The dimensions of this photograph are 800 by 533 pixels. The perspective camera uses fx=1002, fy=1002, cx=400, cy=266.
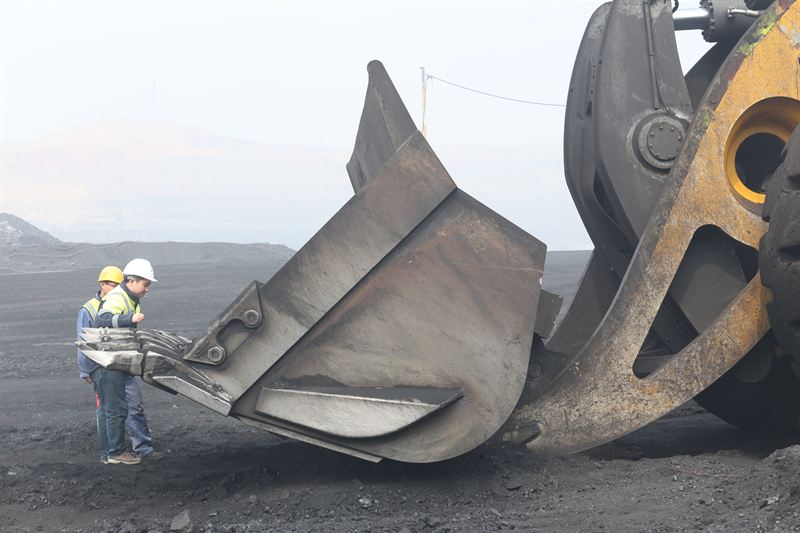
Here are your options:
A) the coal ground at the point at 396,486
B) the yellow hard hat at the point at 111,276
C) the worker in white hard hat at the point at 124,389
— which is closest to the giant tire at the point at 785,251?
the coal ground at the point at 396,486

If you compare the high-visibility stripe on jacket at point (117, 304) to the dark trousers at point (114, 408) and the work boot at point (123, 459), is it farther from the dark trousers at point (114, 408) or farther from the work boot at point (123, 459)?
the work boot at point (123, 459)

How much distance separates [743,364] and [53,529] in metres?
3.35

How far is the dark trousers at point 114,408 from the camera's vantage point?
19.2 feet

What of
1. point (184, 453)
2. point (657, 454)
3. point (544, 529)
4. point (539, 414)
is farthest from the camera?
point (184, 453)

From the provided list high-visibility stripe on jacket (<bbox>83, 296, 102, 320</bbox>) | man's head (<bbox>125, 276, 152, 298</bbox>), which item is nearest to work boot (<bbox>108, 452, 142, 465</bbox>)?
man's head (<bbox>125, 276, 152, 298</bbox>)

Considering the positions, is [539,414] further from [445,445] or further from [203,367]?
[203,367]

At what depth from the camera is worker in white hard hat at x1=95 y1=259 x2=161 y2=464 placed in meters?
5.86

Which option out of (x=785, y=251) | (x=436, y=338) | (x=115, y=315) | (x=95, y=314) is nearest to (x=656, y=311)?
(x=785, y=251)

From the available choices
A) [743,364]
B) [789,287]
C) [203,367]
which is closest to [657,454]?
[743,364]

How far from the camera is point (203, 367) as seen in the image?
4.40m

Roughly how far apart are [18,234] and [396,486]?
38363mm

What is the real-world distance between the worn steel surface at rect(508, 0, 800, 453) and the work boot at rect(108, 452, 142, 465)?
2588mm

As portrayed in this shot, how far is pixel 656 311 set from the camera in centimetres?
468

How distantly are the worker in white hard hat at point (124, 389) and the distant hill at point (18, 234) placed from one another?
33.8 m
